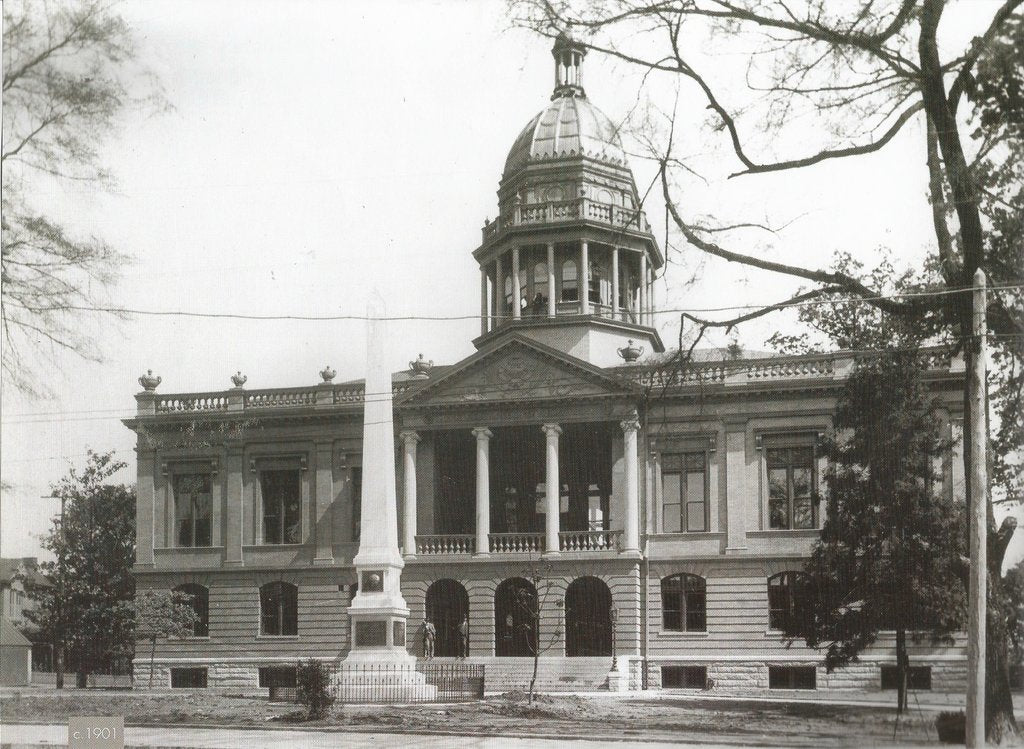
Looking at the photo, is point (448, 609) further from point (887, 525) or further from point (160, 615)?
point (887, 525)

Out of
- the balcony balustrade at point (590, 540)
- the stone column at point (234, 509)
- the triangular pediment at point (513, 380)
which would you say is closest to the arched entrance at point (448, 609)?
the balcony balustrade at point (590, 540)

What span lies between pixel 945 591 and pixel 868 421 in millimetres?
2919

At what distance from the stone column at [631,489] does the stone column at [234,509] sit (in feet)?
31.9

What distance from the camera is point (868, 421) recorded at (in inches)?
725

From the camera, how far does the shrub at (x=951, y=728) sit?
13703mm

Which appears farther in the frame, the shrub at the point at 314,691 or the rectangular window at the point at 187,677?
the rectangular window at the point at 187,677

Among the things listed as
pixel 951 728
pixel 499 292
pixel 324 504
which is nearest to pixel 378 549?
pixel 324 504

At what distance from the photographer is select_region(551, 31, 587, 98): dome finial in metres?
16.2

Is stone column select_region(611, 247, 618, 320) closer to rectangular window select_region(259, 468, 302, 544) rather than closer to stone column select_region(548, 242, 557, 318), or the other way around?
stone column select_region(548, 242, 557, 318)

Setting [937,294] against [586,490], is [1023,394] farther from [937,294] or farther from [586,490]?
[586,490]

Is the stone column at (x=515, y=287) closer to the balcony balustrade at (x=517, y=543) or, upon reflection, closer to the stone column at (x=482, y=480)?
the stone column at (x=482, y=480)

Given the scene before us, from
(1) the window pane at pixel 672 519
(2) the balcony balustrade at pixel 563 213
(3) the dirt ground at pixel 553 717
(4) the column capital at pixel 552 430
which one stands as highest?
(2) the balcony balustrade at pixel 563 213

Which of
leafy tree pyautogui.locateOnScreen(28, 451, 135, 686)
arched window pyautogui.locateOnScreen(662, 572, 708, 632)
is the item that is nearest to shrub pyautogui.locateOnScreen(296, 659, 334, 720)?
leafy tree pyautogui.locateOnScreen(28, 451, 135, 686)

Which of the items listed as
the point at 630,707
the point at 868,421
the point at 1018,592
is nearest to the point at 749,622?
the point at 630,707
